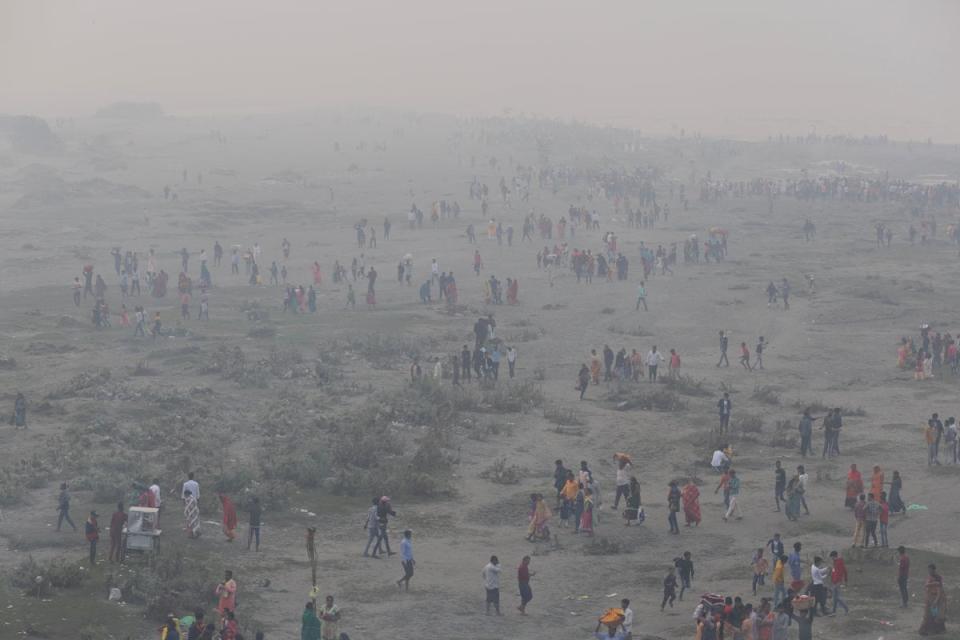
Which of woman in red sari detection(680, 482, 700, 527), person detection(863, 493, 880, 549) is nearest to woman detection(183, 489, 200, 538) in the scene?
woman in red sari detection(680, 482, 700, 527)

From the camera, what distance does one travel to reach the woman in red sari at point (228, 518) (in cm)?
2130

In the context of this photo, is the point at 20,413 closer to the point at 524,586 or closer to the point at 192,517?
the point at 192,517

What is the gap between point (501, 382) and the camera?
1372 inches

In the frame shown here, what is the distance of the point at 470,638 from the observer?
60.0 ft

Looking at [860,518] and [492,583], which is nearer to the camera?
[492,583]

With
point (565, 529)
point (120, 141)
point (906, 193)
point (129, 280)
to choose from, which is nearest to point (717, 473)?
point (565, 529)

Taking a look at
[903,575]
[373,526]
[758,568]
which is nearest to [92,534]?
[373,526]

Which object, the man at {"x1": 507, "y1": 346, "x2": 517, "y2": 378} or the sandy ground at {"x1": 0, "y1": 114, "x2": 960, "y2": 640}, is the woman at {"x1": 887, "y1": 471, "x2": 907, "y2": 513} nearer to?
the sandy ground at {"x1": 0, "y1": 114, "x2": 960, "y2": 640}

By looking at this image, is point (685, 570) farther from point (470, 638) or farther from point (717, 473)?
point (717, 473)

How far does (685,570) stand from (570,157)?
247 ft

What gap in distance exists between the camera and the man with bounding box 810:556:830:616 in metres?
18.4

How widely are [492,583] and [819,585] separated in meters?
4.65

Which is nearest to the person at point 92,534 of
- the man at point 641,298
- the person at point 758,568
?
the person at point 758,568

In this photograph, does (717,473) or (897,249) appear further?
(897,249)
